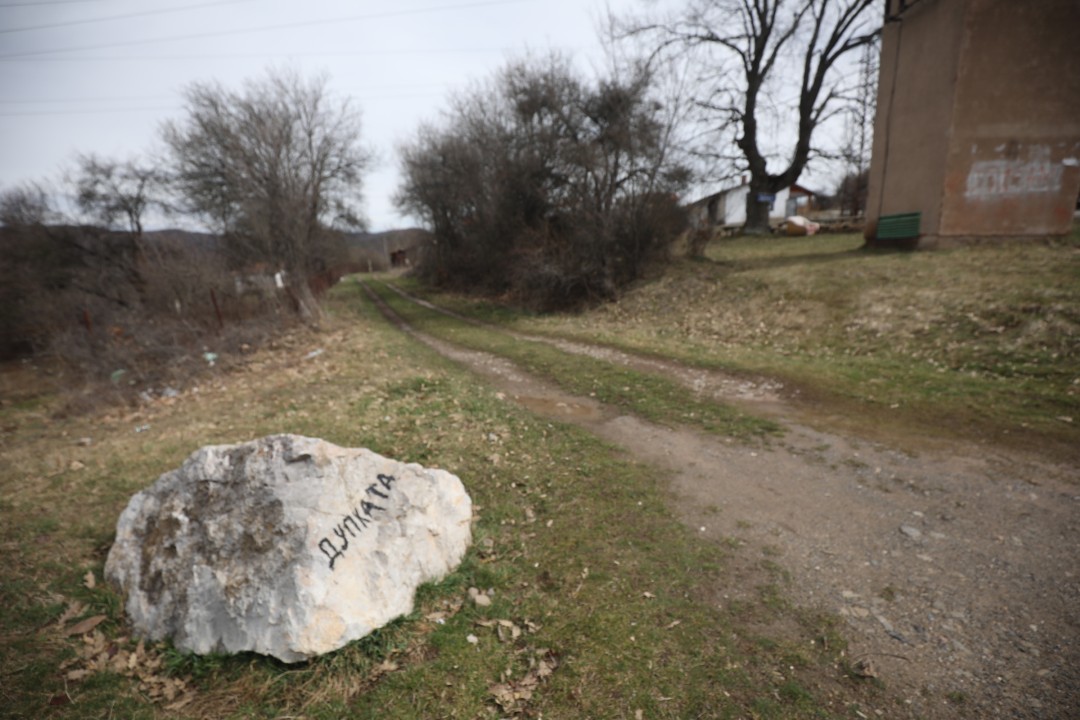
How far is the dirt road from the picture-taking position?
2553 millimetres

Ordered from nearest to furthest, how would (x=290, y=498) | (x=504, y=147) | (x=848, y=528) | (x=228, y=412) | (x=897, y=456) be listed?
(x=290, y=498)
(x=848, y=528)
(x=897, y=456)
(x=228, y=412)
(x=504, y=147)

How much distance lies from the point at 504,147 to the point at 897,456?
20.2 meters

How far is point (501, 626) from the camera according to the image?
10.3 ft

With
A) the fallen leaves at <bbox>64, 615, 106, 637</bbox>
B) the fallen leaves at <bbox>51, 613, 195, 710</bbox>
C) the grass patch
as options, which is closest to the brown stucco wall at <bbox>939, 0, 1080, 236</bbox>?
the grass patch

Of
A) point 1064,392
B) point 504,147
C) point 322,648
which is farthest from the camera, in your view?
point 504,147

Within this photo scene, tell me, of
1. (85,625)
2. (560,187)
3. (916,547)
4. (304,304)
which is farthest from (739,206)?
(85,625)

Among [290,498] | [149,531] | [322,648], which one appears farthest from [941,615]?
[149,531]

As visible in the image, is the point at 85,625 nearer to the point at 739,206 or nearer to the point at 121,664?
the point at 121,664

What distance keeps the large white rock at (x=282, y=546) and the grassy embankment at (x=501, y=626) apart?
151 mm

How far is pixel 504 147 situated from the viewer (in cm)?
2116

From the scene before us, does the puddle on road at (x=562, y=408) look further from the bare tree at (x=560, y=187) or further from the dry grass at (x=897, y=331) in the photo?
the bare tree at (x=560, y=187)

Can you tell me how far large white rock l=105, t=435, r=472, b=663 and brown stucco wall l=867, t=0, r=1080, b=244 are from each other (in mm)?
16303

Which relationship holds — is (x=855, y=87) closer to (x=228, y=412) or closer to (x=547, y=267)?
(x=547, y=267)

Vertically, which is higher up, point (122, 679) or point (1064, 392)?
point (1064, 392)
